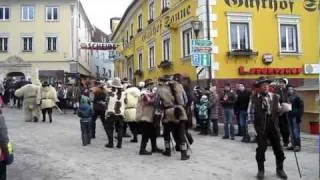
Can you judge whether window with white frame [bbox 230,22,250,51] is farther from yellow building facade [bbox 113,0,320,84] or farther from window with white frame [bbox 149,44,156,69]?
window with white frame [bbox 149,44,156,69]

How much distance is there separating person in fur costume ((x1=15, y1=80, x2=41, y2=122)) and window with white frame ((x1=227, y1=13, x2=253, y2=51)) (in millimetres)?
7716

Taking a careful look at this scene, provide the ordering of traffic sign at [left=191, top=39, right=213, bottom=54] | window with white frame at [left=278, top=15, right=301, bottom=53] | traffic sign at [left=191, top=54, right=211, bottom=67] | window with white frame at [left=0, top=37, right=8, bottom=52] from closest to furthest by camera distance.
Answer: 1. traffic sign at [left=191, top=39, right=213, bottom=54]
2. traffic sign at [left=191, top=54, right=211, bottom=67]
3. window with white frame at [left=278, top=15, right=301, bottom=53]
4. window with white frame at [left=0, top=37, right=8, bottom=52]

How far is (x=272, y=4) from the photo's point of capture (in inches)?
822

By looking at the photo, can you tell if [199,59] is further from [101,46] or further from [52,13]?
[52,13]

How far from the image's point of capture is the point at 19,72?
144 ft

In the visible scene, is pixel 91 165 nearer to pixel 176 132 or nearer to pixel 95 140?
pixel 176 132

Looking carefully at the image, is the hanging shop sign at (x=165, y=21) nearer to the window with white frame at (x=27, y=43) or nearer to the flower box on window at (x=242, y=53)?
the flower box on window at (x=242, y=53)

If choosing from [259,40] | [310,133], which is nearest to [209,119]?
[310,133]

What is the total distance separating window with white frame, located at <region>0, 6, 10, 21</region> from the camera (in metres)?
44.1

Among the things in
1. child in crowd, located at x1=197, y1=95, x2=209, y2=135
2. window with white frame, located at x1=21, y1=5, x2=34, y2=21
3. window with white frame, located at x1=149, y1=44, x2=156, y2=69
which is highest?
window with white frame, located at x1=21, y1=5, x2=34, y2=21

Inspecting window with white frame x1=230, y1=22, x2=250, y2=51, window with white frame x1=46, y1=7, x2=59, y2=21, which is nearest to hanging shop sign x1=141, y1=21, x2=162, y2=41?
window with white frame x1=230, y1=22, x2=250, y2=51

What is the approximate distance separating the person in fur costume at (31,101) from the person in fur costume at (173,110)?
8809 millimetres

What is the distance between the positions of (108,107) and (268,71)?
9.67 m

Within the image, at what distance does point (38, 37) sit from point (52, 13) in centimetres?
244
